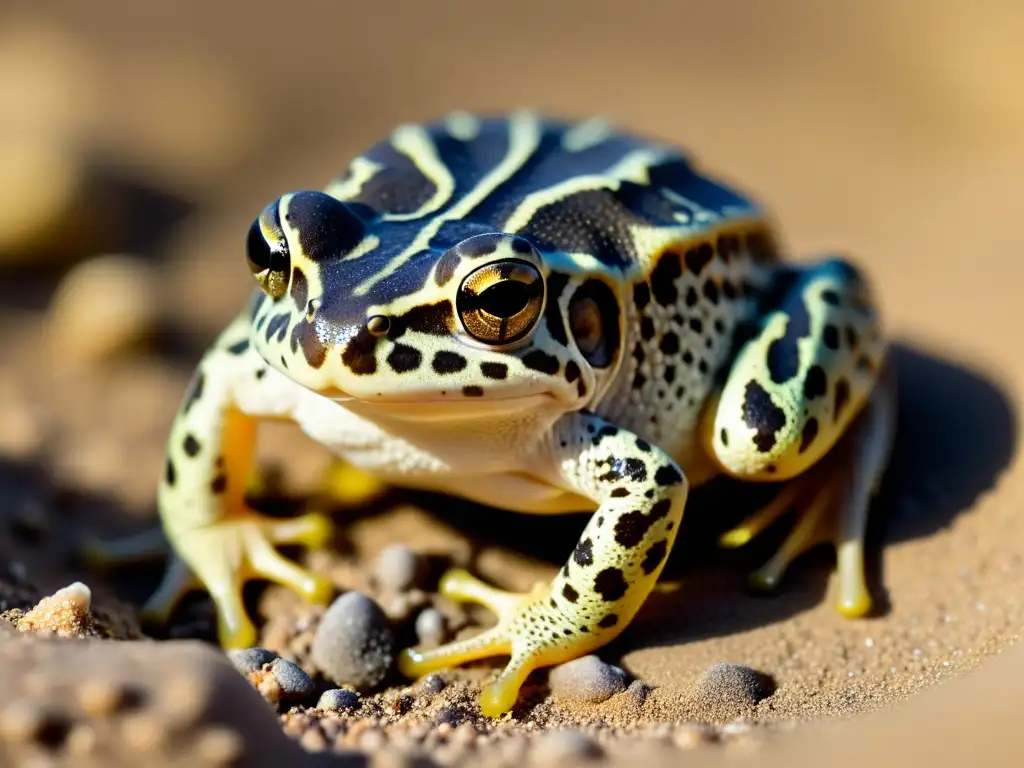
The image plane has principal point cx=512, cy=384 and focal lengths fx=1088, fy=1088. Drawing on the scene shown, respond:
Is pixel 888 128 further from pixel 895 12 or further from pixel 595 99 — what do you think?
pixel 595 99

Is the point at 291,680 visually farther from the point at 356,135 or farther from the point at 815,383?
the point at 356,135

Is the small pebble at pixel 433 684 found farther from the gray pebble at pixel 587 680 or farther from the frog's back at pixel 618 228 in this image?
the frog's back at pixel 618 228

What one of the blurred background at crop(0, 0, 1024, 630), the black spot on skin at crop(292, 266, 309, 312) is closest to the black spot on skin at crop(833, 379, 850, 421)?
the blurred background at crop(0, 0, 1024, 630)

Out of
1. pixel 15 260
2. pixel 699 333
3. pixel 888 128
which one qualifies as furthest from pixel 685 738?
pixel 888 128

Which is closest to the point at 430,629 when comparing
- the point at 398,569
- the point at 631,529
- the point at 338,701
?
the point at 398,569

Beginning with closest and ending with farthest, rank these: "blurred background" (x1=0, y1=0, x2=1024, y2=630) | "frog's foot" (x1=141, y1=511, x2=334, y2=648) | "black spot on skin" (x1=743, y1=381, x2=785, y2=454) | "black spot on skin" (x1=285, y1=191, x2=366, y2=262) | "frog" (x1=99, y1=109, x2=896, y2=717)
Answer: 1. "frog" (x1=99, y1=109, x2=896, y2=717)
2. "black spot on skin" (x1=285, y1=191, x2=366, y2=262)
3. "black spot on skin" (x1=743, y1=381, x2=785, y2=454)
4. "frog's foot" (x1=141, y1=511, x2=334, y2=648)
5. "blurred background" (x1=0, y1=0, x2=1024, y2=630)

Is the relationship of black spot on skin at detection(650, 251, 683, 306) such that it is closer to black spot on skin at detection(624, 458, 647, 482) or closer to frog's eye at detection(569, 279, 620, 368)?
frog's eye at detection(569, 279, 620, 368)

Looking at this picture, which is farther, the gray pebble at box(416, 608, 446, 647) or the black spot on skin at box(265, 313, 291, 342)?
the gray pebble at box(416, 608, 446, 647)
